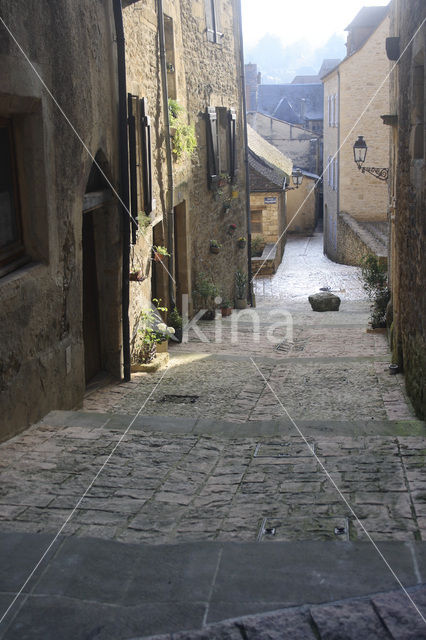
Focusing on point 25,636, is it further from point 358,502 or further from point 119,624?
point 358,502

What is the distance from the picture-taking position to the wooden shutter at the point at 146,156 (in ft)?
28.4

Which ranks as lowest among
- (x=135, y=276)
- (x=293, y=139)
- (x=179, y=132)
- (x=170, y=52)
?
(x=135, y=276)

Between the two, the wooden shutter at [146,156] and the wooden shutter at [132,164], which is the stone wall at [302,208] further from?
the wooden shutter at [132,164]

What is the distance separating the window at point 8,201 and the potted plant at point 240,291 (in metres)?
10.6

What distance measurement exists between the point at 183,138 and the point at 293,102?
46.2 meters

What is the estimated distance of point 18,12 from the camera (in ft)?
16.3

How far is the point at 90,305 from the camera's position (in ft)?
25.4

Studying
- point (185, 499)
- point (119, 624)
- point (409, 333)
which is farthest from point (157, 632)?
point (409, 333)

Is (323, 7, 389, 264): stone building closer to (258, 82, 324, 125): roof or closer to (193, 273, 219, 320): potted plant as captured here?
(193, 273, 219, 320): potted plant

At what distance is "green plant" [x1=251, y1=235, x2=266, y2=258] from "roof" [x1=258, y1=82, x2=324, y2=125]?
26.3 m

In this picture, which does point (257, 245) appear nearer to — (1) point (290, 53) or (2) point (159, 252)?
(2) point (159, 252)

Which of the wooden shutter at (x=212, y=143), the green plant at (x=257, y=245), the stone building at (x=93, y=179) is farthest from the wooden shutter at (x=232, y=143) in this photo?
the green plant at (x=257, y=245)

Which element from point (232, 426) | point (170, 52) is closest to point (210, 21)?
point (170, 52)

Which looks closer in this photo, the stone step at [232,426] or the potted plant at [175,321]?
the stone step at [232,426]
